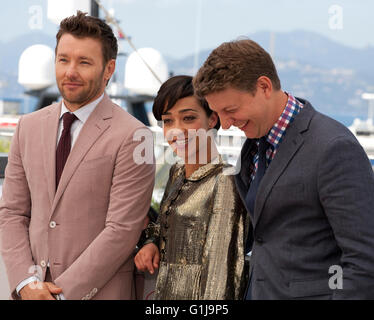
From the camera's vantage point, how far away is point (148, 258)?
1721 mm

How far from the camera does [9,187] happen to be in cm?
182

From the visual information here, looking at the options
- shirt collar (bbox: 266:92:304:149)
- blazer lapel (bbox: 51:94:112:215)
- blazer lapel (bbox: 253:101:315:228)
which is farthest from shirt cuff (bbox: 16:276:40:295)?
shirt collar (bbox: 266:92:304:149)

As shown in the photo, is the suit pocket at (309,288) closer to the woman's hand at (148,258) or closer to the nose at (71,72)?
A: the woman's hand at (148,258)

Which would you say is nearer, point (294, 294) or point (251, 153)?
point (294, 294)

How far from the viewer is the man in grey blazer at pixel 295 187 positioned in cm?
127

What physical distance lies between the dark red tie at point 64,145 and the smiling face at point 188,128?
33cm

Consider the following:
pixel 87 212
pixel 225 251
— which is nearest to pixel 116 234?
pixel 87 212

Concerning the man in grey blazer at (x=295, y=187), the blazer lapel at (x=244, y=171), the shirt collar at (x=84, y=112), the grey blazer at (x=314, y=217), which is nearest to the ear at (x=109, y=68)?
the shirt collar at (x=84, y=112)

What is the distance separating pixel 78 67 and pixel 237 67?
1.92ft

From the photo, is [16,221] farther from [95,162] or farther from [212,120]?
[212,120]

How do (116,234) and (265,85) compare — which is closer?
(265,85)
